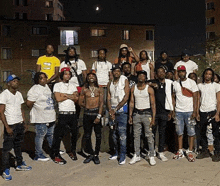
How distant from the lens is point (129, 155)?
741 cm

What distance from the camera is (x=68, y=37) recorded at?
3459 cm

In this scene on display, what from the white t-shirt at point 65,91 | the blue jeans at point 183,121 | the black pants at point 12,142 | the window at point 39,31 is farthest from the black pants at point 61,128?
Answer: the window at point 39,31

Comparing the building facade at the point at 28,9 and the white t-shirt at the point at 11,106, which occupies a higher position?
the building facade at the point at 28,9

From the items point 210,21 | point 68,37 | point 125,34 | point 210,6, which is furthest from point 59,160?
point 210,6

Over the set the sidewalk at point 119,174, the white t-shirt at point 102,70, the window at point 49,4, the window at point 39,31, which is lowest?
the sidewalk at point 119,174

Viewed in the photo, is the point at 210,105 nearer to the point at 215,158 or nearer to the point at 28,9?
the point at 215,158

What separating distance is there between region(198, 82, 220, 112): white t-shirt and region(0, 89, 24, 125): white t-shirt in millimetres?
4179

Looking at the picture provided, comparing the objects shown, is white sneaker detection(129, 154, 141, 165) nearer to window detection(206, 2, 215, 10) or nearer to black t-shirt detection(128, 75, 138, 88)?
black t-shirt detection(128, 75, 138, 88)

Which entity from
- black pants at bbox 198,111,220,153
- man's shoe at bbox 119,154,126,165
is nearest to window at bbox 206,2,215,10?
black pants at bbox 198,111,220,153

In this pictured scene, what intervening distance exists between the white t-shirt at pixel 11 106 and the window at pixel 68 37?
29.3 metres

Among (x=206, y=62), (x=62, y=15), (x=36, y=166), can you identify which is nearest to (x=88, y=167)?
(x=36, y=166)

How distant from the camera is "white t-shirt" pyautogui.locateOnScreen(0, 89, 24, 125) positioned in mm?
5805

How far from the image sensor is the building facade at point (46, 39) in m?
34.0

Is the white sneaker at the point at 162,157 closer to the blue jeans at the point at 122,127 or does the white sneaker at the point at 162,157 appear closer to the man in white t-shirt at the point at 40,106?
the blue jeans at the point at 122,127
